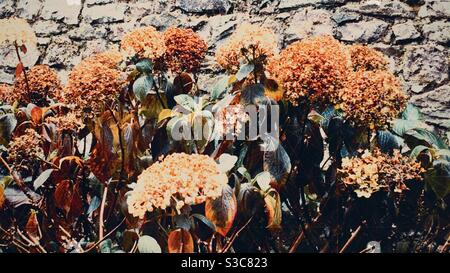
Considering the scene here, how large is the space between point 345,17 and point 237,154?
2.20ft

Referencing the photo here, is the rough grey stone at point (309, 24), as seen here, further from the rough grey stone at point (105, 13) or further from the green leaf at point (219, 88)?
the rough grey stone at point (105, 13)

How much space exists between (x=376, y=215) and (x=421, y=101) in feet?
1.61

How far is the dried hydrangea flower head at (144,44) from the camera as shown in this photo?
3.71 feet

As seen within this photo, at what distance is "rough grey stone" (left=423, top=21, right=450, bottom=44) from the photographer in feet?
4.70

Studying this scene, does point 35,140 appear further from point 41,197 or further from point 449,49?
point 449,49

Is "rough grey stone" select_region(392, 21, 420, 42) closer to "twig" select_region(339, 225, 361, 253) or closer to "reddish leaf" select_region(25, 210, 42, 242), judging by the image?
"twig" select_region(339, 225, 361, 253)

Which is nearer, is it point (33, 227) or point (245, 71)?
point (245, 71)

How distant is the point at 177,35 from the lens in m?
1.22

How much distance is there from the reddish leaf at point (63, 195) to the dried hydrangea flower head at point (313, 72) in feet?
1.85

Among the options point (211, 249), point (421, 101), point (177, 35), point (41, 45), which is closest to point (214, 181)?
point (211, 249)

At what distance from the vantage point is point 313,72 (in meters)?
0.96

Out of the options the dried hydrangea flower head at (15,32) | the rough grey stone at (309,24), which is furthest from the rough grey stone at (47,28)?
the rough grey stone at (309,24)

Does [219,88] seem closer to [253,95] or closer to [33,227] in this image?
[253,95]

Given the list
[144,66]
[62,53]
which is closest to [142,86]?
[144,66]
